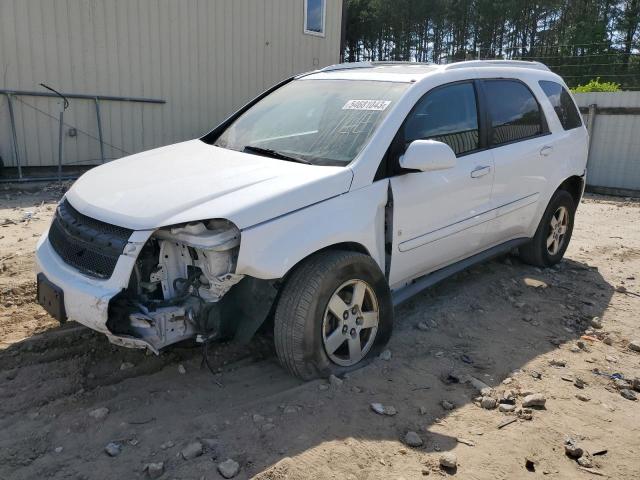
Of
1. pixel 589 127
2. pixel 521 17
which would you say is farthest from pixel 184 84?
pixel 521 17

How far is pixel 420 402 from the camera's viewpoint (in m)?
3.23

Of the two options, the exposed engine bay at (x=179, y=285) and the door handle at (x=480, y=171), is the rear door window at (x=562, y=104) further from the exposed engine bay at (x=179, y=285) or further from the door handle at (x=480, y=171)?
the exposed engine bay at (x=179, y=285)

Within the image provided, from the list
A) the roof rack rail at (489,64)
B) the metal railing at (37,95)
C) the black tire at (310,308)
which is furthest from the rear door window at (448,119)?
the metal railing at (37,95)

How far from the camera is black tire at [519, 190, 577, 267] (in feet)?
17.8

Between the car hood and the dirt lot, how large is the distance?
101 cm

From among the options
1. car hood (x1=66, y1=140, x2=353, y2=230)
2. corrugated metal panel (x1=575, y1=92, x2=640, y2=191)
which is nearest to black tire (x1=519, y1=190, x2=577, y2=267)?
car hood (x1=66, y1=140, x2=353, y2=230)

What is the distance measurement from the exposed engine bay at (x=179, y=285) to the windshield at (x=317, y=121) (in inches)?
37.9

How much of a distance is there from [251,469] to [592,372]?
2.40 meters

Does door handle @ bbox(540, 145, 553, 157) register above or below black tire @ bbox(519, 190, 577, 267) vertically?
above

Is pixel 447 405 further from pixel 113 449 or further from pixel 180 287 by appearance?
pixel 113 449

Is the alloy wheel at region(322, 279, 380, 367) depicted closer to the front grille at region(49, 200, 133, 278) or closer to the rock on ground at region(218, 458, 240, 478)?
the rock on ground at region(218, 458, 240, 478)

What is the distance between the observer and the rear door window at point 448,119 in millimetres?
3836

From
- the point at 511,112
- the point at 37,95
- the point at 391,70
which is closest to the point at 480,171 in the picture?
the point at 511,112

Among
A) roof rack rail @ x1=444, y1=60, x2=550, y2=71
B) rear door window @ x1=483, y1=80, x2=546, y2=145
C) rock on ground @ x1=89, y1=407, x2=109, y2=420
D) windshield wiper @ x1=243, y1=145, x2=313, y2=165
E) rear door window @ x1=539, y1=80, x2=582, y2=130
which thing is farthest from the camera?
rear door window @ x1=539, y1=80, x2=582, y2=130
